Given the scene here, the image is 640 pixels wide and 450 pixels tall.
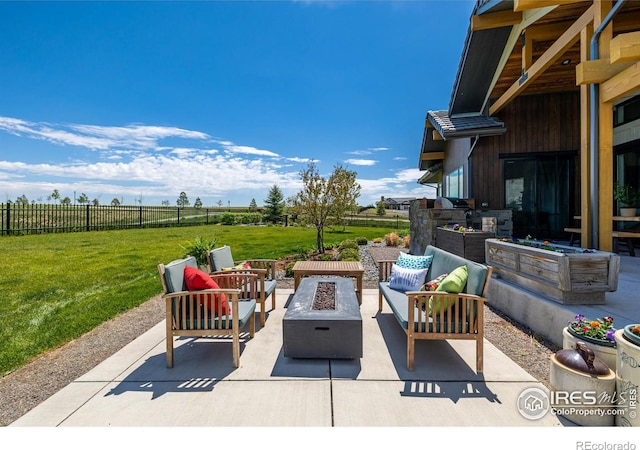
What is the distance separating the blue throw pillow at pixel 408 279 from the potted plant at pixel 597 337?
1.81 meters

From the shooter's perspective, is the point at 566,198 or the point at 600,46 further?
the point at 566,198

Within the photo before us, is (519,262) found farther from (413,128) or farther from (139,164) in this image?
(139,164)

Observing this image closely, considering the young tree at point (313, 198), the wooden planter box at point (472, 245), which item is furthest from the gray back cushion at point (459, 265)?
the young tree at point (313, 198)

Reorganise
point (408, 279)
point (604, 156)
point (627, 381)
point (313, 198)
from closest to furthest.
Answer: point (627, 381) → point (408, 279) → point (604, 156) → point (313, 198)

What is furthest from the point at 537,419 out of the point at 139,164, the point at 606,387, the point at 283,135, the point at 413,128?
the point at 139,164

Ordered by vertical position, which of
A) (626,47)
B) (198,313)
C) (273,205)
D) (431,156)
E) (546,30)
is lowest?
(198,313)

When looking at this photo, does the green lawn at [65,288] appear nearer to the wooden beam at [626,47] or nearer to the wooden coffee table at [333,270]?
the wooden coffee table at [333,270]

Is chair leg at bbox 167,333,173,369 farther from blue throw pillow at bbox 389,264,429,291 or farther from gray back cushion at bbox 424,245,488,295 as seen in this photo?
gray back cushion at bbox 424,245,488,295

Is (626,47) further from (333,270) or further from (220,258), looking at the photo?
(220,258)

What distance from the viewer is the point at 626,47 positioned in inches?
157

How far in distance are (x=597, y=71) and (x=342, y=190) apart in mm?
6240

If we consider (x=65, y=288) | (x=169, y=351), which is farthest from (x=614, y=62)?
(x=65, y=288)

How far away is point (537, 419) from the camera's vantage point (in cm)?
211

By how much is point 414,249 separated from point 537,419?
784 centimetres
